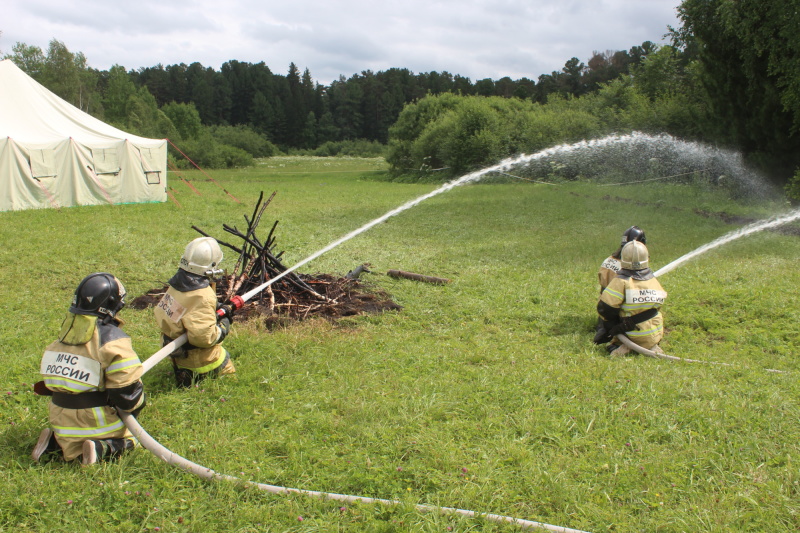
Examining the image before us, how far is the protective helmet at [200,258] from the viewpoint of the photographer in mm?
5090

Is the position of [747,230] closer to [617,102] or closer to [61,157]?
[61,157]

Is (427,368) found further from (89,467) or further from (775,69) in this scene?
(775,69)

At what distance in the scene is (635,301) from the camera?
6355 millimetres

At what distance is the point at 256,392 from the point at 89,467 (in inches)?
63.2

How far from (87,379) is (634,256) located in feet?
18.3

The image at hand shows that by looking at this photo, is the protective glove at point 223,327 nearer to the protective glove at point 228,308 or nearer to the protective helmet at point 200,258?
the protective glove at point 228,308

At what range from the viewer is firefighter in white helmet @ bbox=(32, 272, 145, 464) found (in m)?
3.93

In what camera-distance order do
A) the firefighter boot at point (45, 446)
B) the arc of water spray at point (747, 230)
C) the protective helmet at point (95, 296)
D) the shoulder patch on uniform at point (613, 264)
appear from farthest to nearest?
the arc of water spray at point (747, 230), the shoulder patch on uniform at point (613, 264), the firefighter boot at point (45, 446), the protective helmet at point (95, 296)

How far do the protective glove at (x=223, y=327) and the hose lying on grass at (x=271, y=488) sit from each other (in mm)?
1255

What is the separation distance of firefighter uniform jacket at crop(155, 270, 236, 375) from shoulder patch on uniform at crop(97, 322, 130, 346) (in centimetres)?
90

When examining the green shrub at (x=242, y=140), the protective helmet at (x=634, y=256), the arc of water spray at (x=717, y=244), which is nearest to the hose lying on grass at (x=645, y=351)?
the arc of water spray at (x=717, y=244)

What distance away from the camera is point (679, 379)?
18.2ft

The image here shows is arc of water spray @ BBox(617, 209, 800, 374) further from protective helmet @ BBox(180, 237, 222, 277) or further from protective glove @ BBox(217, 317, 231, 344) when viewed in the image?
protective helmet @ BBox(180, 237, 222, 277)

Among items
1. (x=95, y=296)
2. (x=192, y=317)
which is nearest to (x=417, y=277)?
(x=192, y=317)
